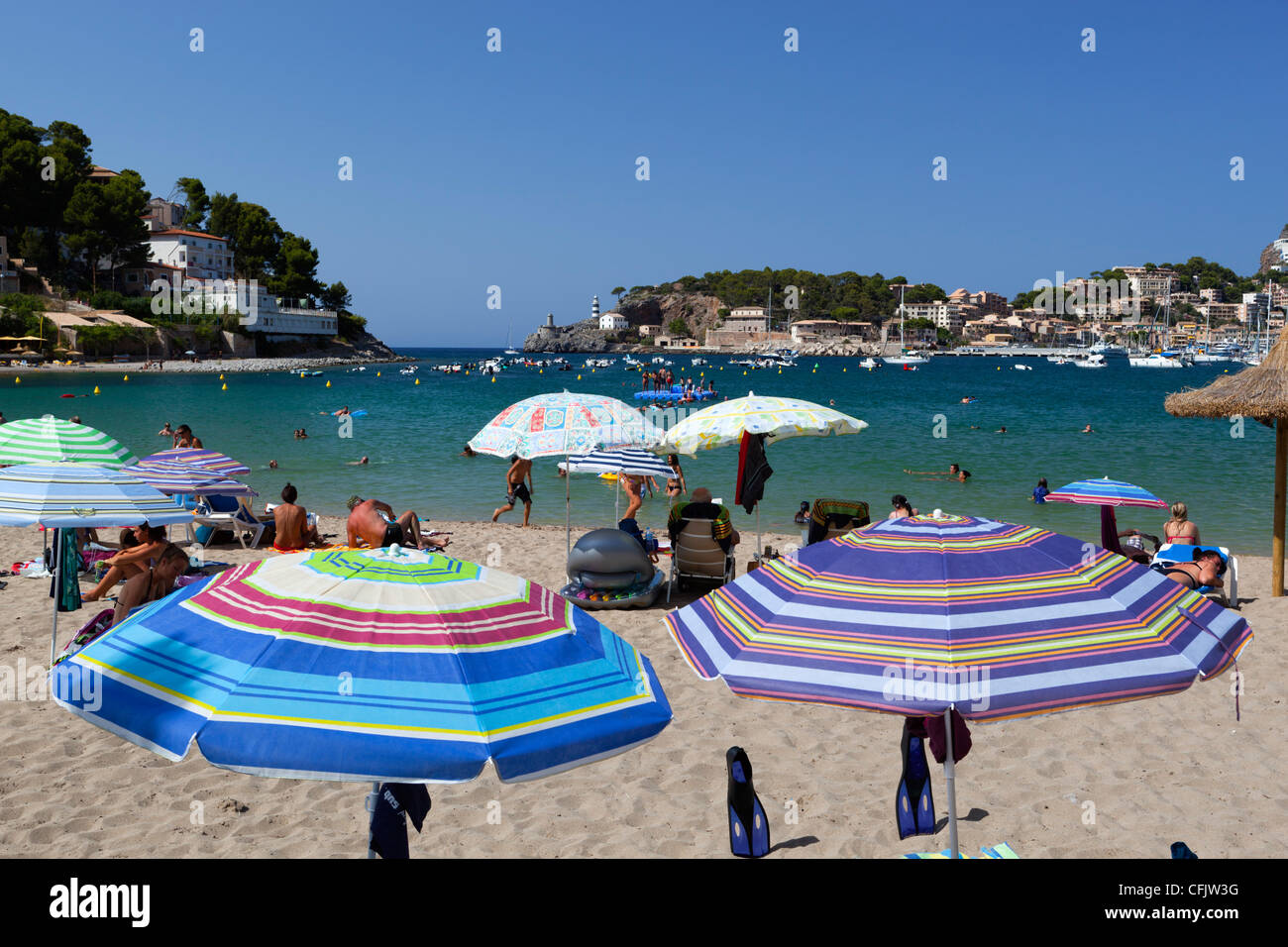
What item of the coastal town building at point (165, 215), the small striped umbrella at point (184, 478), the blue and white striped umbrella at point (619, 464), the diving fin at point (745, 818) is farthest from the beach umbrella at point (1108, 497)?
the coastal town building at point (165, 215)

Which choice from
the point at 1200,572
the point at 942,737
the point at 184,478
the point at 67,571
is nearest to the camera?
the point at 942,737

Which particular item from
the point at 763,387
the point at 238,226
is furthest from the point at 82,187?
the point at 763,387

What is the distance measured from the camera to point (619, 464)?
379 inches

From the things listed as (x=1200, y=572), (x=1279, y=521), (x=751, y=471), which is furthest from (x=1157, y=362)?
(x=751, y=471)

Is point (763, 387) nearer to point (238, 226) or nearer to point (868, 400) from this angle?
point (868, 400)

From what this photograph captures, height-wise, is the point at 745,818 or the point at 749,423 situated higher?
the point at 749,423

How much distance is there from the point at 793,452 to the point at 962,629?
24196mm

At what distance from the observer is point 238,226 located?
316ft

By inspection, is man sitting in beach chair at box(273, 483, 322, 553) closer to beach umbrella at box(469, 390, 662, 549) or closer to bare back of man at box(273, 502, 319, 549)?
bare back of man at box(273, 502, 319, 549)

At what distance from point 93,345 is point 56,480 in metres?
74.1

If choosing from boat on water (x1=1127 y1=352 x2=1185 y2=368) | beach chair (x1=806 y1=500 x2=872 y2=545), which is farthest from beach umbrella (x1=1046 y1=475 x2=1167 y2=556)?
boat on water (x1=1127 y1=352 x2=1185 y2=368)

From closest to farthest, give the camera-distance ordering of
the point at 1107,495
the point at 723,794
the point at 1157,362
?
the point at 723,794 < the point at 1107,495 < the point at 1157,362

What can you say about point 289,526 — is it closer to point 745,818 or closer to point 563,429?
point 563,429

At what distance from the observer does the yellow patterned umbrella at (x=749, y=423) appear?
28.7 ft
